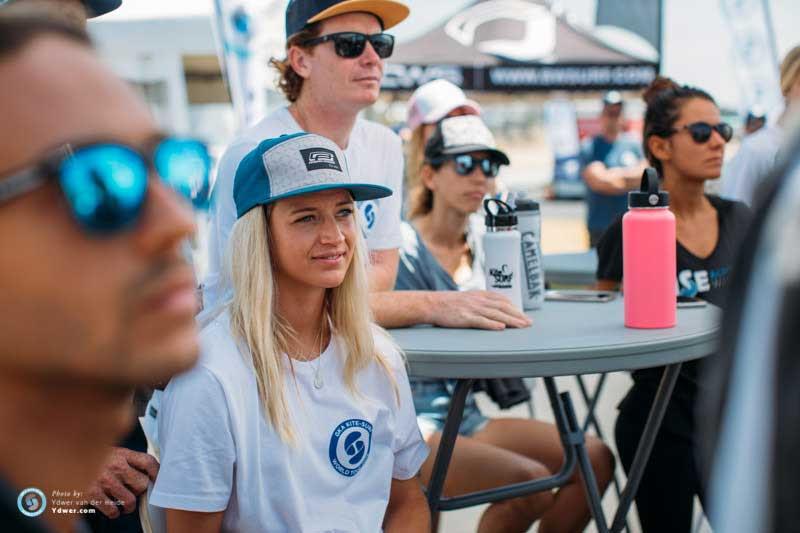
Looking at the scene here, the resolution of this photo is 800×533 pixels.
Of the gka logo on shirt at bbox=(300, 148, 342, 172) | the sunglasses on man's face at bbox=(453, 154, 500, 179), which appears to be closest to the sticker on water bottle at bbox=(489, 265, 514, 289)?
the gka logo on shirt at bbox=(300, 148, 342, 172)

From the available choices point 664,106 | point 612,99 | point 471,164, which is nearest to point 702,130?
point 664,106

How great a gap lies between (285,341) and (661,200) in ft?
3.22

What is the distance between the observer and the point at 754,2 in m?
7.81

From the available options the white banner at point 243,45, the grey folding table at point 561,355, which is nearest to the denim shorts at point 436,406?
the grey folding table at point 561,355

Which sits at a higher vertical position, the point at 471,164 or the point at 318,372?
the point at 471,164

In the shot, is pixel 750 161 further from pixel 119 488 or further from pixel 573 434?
pixel 119 488

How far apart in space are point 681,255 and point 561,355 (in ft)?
3.36

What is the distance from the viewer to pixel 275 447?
1.75m

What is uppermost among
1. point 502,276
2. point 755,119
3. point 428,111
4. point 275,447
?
point 428,111

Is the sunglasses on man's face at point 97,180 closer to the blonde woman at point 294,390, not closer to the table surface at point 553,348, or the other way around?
the blonde woman at point 294,390

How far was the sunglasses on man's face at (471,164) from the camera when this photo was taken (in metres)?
3.37

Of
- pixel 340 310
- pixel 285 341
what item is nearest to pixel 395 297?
pixel 340 310

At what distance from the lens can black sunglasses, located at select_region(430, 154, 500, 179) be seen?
11.1ft

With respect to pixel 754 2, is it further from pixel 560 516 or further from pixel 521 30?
pixel 560 516
